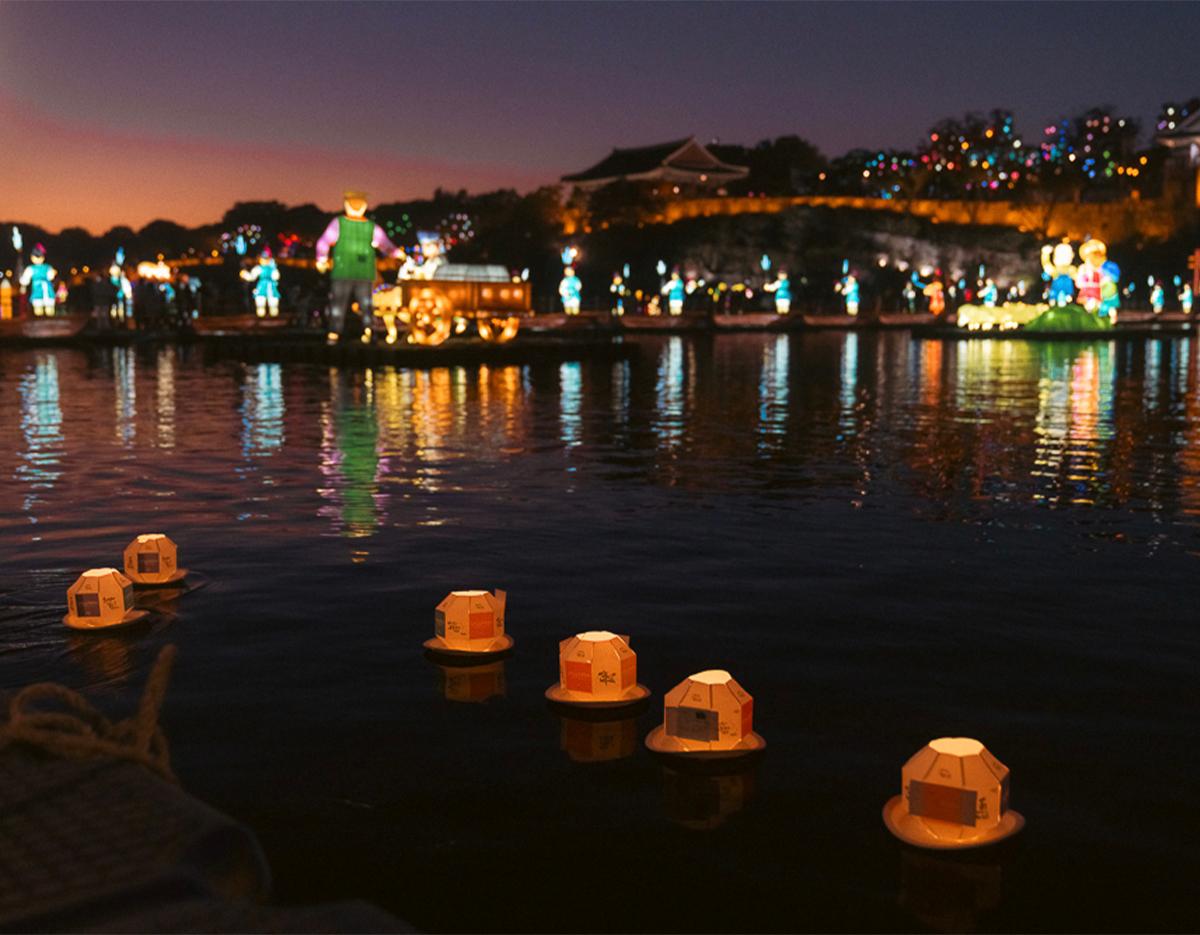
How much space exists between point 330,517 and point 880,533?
14.2ft

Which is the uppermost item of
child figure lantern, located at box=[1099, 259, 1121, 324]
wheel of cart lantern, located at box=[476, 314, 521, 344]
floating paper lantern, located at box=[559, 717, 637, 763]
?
child figure lantern, located at box=[1099, 259, 1121, 324]

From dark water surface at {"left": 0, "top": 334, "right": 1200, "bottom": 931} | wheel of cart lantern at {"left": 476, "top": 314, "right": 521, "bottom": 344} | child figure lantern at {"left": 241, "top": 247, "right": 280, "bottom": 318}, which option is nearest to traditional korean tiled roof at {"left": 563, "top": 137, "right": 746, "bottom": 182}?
child figure lantern at {"left": 241, "top": 247, "right": 280, "bottom": 318}

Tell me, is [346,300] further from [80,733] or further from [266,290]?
[80,733]

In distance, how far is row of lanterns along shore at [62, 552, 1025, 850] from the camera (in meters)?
4.05

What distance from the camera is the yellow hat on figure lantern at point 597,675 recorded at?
5.38m

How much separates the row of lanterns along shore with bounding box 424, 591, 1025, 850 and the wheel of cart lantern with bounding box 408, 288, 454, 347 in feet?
91.6

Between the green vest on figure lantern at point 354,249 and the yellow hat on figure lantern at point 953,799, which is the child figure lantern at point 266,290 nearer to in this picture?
the green vest on figure lantern at point 354,249

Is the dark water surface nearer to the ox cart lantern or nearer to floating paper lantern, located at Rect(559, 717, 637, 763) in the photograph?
floating paper lantern, located at Rect(559, 717, 637, 763)

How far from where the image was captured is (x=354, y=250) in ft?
104

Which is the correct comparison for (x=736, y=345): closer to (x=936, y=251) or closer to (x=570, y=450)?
(x=570, y=450)

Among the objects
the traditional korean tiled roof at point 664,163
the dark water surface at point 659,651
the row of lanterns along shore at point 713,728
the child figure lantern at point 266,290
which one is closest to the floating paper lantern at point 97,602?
the dark water surface at point 659,651

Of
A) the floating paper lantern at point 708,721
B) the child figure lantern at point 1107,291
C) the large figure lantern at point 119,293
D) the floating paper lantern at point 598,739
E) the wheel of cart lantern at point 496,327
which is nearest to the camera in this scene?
the floating paper lantern at point 708,721

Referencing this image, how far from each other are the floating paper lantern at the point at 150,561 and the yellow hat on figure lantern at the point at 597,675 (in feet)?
10.6

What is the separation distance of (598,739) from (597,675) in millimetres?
370
